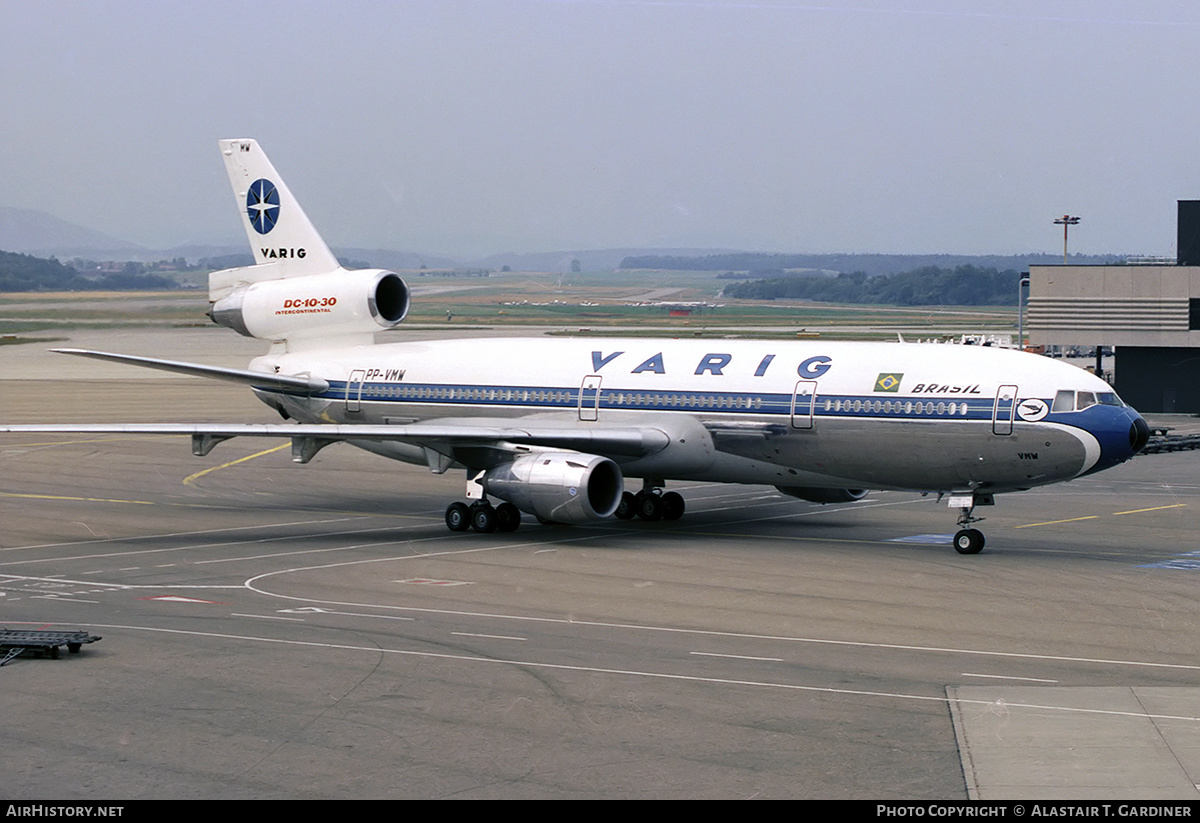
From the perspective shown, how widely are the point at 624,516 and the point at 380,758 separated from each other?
21.5 metres

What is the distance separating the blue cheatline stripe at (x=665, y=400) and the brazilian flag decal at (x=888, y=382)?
25 centimetres

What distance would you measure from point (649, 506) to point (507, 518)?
13.4 ft

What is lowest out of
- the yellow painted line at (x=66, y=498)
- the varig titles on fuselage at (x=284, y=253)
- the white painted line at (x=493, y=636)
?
the yellow painted line at (x=66, y=498)

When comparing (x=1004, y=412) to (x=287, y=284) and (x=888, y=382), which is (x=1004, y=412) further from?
(x=287, y=284)

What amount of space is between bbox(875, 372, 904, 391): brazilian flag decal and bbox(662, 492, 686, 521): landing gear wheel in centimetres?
704

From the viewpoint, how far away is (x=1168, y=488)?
145ft

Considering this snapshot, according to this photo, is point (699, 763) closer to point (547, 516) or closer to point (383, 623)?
point (383, 623)

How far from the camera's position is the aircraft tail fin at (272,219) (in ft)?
136

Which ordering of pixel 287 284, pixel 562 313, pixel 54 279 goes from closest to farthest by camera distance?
pixel 287 284, pixel 54 279, pixel 562 313

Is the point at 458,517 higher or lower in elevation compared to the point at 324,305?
lower

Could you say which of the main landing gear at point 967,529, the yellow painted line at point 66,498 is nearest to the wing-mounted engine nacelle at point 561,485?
the main landing gear at point 967,529

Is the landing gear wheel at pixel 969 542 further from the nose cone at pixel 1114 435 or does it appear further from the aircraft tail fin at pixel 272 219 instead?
the aircraft tail fin at pixel 272 219

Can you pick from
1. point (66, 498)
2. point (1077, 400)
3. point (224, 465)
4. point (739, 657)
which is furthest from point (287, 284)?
point (739, 657)

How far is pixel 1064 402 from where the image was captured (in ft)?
99.2
